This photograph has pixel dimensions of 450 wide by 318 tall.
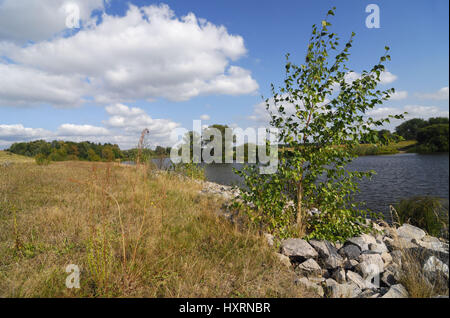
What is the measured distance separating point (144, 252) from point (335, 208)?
3.66 metres

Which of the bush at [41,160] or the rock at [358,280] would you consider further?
the bush at [41,160]

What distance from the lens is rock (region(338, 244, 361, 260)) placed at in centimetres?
406

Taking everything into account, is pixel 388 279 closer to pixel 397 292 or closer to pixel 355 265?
pixel 355 265

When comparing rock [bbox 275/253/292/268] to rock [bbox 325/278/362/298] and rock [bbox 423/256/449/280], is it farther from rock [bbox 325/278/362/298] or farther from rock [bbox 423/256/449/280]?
rock [bbox 423/256/449/280]

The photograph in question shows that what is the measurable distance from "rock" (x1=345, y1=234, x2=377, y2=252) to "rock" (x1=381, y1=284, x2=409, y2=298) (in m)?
1.44

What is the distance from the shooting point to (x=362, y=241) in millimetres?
4387

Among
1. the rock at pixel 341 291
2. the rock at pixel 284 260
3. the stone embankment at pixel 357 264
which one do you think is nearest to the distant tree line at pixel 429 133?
the stone embankment at pixel 357 264

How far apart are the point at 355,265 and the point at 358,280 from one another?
516 millimetres

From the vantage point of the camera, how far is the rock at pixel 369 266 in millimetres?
3475

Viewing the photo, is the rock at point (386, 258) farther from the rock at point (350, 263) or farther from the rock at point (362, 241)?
the rock at point (350, 263)

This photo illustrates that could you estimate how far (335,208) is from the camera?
427 centimetres

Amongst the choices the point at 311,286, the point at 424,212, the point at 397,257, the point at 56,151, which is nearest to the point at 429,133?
the point at 397,257
